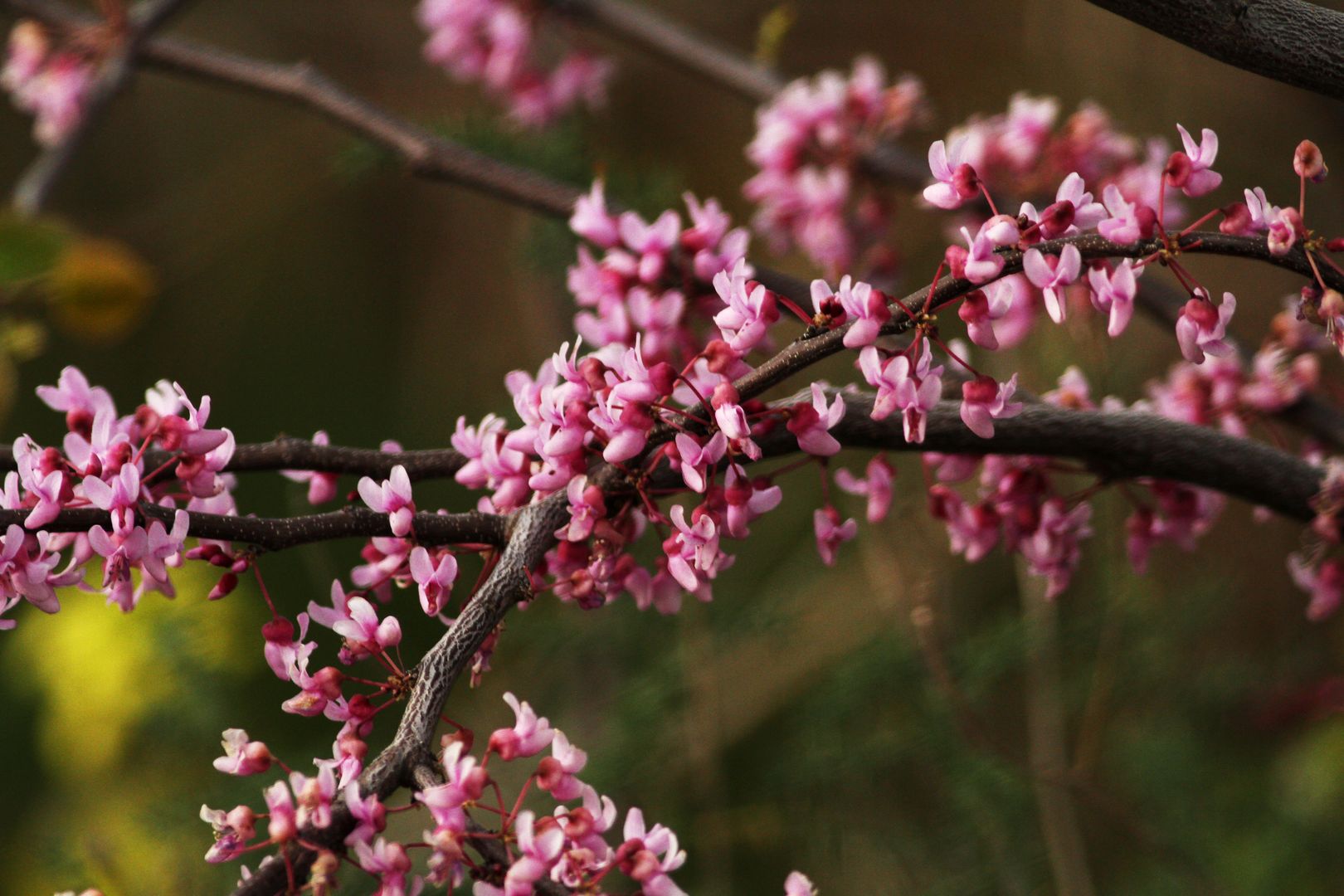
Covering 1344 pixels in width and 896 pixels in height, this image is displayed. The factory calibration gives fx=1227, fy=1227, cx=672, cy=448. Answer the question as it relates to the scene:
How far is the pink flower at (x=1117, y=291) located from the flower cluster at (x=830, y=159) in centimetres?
72

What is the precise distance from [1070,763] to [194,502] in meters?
1.41

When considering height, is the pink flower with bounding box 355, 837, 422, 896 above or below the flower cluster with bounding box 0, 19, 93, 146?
above

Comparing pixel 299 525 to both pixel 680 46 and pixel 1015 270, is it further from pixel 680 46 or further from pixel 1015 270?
pixel 680 46

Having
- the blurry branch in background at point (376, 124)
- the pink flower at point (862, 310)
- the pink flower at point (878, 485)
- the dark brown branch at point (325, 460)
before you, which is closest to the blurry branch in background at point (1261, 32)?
the pink flower at point (862, 310)

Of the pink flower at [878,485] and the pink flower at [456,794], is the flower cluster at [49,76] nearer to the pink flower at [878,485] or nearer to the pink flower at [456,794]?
the pink flower at [878,485]

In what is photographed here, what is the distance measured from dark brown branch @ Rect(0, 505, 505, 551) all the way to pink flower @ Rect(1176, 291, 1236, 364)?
1.06 ft

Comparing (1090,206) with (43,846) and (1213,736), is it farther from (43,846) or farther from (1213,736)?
(1213,736)

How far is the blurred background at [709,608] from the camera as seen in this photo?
1386mm

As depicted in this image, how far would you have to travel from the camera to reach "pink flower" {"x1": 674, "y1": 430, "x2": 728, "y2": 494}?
1.76 ft

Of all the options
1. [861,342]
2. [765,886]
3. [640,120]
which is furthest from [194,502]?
[640,120]

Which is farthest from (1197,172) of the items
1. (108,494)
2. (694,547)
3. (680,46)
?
(680,46)

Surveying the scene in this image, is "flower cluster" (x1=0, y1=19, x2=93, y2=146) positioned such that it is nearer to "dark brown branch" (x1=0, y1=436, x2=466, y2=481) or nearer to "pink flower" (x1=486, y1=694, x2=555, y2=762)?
"dark brown branch" (x1=0, y1=436, x2=466, y2=481)

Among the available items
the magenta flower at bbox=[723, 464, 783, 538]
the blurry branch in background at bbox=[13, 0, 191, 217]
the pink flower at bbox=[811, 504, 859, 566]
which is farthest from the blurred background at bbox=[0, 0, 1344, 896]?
the magenta flower at bbox=[723, 464, 783, 538]

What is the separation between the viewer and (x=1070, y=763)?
1692mm
